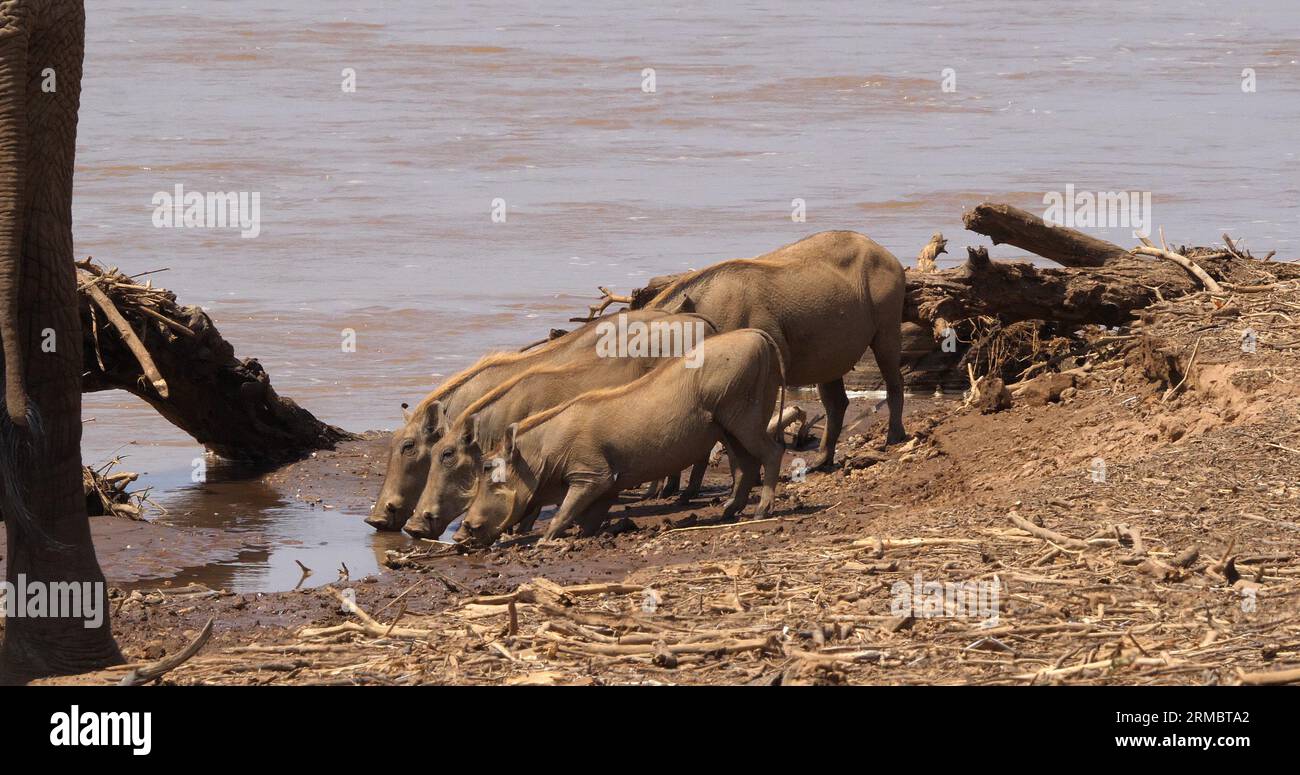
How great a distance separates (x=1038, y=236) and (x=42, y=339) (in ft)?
28.5

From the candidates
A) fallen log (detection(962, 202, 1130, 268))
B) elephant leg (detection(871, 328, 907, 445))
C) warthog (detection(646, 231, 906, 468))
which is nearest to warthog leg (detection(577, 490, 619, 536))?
warthog (detection(646, 231, 906, 468))

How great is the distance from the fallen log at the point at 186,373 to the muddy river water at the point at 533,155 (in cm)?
44

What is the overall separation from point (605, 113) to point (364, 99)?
5.55m

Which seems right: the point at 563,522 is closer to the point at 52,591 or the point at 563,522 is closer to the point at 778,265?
the point at 778,265

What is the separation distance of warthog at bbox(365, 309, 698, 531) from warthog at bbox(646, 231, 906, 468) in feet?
1.63

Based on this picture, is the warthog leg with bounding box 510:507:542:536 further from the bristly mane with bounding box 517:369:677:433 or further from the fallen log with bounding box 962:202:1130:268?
the fallen log with bounding box 962:202:1130:268

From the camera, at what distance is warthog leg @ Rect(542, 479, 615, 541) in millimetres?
10852

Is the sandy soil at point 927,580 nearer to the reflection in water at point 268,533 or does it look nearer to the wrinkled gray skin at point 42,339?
the wrinkled gray skin at point 42,339

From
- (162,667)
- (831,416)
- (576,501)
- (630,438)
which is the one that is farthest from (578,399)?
(162,667)

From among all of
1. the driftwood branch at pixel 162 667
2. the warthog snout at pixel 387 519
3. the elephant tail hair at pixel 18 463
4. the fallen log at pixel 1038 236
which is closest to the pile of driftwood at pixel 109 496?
the warthog snout at pixel 387 519

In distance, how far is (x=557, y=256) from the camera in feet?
74.0

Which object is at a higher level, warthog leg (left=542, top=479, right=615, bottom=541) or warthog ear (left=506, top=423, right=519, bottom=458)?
warthog ear (left=506, top=423, right=519, bottom=458)

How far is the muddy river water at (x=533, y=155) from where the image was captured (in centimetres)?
1866

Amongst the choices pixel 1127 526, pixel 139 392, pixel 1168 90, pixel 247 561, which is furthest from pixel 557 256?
pixel 1168 90
